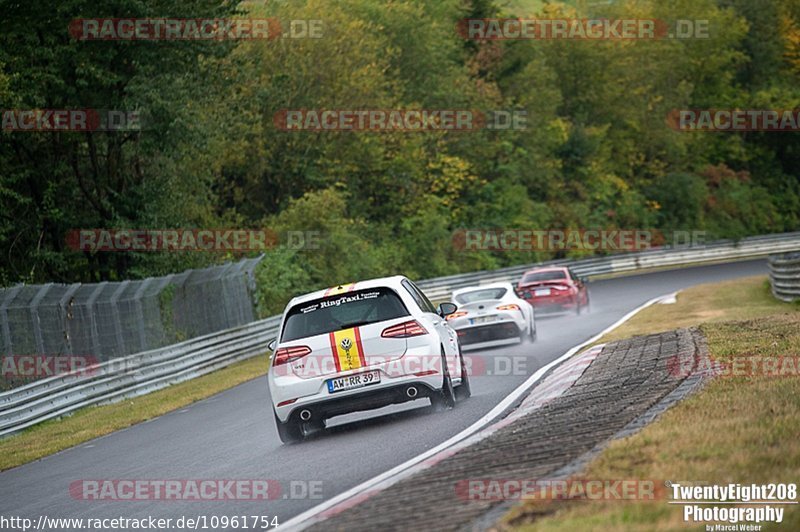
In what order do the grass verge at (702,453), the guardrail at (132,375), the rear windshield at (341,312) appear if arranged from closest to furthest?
1. the grass verge at (702,453)
2. the rear windshield at (341,312)
3. the guardrail at (132,375)

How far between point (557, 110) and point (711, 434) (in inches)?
3079

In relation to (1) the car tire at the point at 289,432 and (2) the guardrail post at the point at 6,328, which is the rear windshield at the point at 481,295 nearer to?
(2) the guardrail post at the point at 6,328

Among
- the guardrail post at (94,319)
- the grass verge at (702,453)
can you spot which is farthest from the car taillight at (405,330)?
the guardrail post at (94,319)

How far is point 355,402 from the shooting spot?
501 inches

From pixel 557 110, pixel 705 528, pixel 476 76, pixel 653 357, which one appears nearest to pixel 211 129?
pixel 653 357

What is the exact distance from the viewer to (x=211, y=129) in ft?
123

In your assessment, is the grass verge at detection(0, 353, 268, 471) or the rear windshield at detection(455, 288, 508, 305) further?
the rear windshield at detection(455, 288, 508, 305)

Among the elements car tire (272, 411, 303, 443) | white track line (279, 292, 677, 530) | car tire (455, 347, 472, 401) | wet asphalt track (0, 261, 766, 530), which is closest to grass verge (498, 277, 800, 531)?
white track line (279, 292, 677, 530)

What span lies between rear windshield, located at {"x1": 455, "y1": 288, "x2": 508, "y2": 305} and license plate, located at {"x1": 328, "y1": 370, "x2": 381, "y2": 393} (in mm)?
11164

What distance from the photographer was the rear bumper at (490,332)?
23.1m

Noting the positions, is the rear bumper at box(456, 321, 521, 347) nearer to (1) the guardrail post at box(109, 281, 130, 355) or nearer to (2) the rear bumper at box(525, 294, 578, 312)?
(1) the guardrail post at box(109, 281, 130, 355)

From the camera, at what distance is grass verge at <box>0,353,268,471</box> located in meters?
16.7

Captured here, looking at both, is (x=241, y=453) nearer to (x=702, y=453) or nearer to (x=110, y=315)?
(x=702, y=453)

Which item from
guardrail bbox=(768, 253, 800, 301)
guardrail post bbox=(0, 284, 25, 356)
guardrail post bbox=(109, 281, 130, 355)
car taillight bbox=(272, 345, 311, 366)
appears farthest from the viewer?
guardrail bbox=(768, 253, 800, 301)
